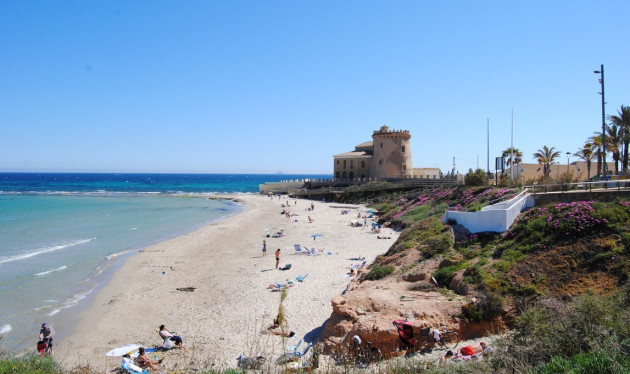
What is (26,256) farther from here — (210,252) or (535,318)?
(535,318)

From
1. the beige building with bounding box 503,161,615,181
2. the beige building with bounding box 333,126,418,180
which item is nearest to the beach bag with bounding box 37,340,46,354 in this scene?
the beige building with bounding box 503,161,615,181

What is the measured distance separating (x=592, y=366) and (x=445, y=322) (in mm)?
4190

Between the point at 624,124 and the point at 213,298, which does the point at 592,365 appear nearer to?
the point at 213,298

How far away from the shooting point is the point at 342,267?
20.0 metres

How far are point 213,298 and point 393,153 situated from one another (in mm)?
43478

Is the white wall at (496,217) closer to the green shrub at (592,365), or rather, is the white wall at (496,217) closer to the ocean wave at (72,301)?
the green shrub at (592,365)

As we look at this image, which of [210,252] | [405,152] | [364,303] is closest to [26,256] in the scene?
[210,252]

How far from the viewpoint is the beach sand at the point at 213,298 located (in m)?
11.4

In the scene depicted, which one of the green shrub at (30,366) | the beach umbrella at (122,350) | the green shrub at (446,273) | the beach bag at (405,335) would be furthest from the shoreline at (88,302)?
the green shrub at (446,273)

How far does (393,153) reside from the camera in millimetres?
56438

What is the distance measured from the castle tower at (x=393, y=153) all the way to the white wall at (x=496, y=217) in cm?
3985

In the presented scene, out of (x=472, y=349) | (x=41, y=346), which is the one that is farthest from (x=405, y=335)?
(x=41, y=346)

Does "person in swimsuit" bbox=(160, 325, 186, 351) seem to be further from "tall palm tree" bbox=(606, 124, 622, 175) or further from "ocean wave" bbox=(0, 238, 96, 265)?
"tall palm tree" bbox=(606, 124, 622, 175)

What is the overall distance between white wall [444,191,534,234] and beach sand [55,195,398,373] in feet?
17.4
